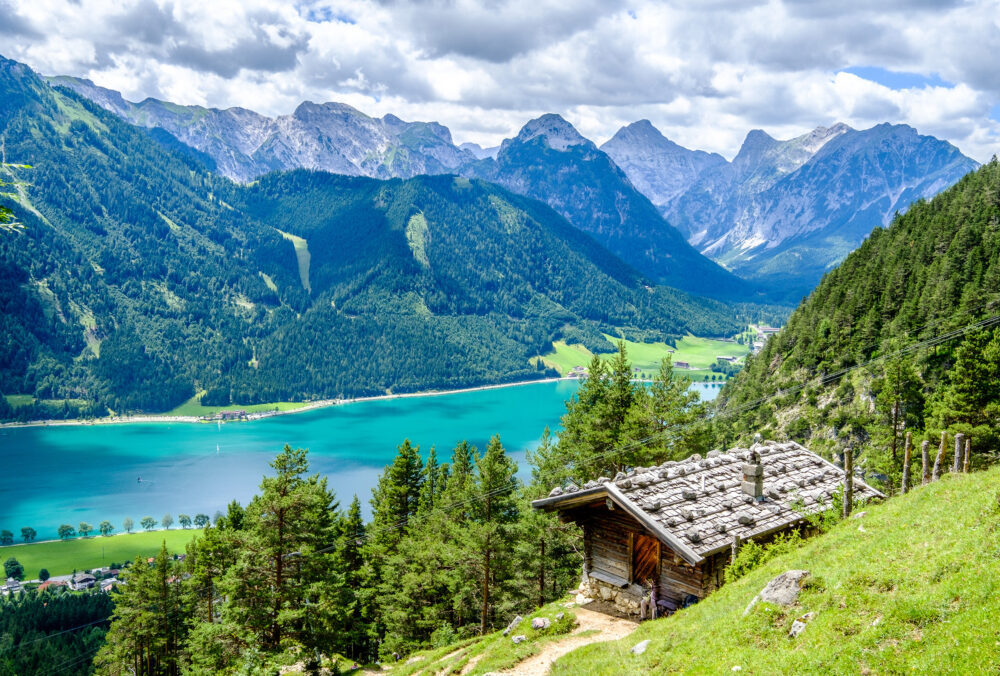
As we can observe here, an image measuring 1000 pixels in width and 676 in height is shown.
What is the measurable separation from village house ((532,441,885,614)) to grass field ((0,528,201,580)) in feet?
380

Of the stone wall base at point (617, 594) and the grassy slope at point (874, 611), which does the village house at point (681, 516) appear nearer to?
the stone wall base at point (617, 594)

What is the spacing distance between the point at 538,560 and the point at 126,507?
14442 cm

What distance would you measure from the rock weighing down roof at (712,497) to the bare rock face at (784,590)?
4.55 meters

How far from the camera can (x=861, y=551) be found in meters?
14.8

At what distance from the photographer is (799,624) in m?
12.4

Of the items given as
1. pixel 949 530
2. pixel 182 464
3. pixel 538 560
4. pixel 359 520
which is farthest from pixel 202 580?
pixel 182 464

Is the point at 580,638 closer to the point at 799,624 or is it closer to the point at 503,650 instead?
the point at 503,650

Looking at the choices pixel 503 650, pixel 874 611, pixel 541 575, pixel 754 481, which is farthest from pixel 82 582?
pixel 874 611

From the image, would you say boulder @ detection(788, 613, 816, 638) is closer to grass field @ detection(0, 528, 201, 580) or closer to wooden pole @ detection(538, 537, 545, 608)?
wooden pole @ detection(538, 537, 545, 608)

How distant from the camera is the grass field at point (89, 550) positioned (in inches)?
4724

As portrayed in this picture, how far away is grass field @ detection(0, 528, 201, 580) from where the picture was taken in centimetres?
12000

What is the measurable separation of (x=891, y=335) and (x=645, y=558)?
70.3m

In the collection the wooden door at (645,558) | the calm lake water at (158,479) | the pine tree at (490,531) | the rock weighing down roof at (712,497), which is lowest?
the calm lake water at (158,479)

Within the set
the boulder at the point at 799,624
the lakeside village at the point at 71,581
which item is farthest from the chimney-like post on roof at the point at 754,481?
the lakeside village at the point at 71,581
